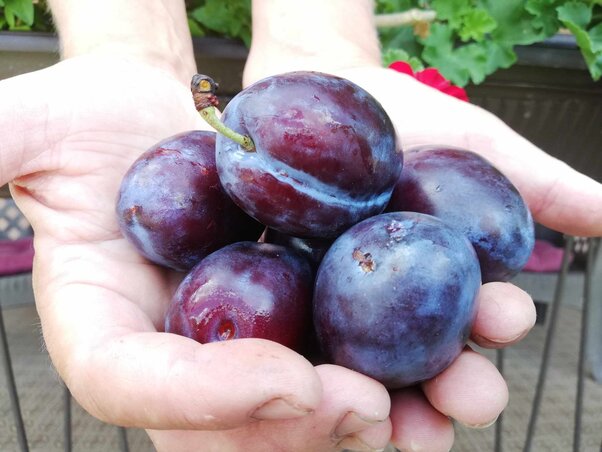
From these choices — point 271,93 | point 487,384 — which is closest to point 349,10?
point 271,93

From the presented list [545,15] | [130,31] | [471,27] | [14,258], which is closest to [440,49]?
[471,27]

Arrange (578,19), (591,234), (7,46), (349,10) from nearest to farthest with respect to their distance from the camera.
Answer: (591,234) → (7,46) → (578,19) → (349,10)

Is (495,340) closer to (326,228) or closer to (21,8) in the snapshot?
(326,228)

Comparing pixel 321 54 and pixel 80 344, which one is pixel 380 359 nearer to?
pixel 80 344

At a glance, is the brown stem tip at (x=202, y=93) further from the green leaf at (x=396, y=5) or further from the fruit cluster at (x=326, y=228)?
the green leaf at (x=396, y=5)

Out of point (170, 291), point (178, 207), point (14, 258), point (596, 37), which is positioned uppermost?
point (596, 37)

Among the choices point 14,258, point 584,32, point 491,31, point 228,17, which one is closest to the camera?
point 584,32

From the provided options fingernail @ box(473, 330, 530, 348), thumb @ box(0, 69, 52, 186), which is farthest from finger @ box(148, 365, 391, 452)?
thumb @ box(0, 69, 52, 186)
